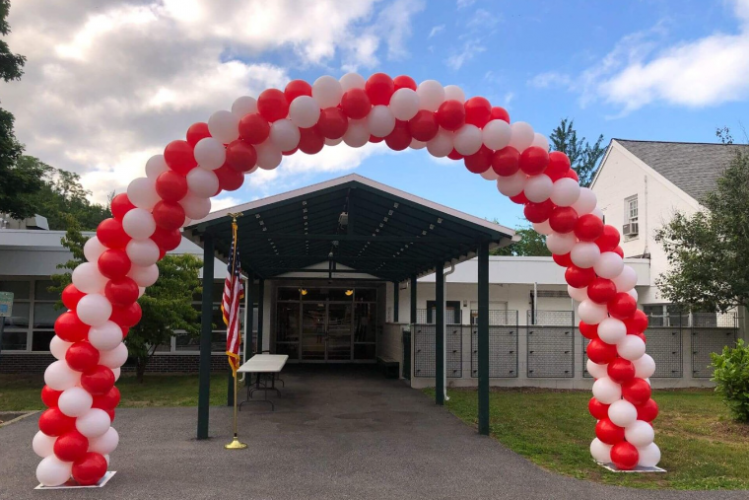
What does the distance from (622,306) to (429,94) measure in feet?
10.7

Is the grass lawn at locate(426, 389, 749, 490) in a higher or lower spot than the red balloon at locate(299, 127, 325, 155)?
lower

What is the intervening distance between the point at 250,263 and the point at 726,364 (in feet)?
29.7

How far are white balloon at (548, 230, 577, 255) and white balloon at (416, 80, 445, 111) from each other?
209cm

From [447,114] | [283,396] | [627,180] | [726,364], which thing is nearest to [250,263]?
[283,396]

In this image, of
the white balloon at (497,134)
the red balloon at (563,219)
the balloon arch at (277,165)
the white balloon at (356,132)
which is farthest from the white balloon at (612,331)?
the white balloon at (356,132)

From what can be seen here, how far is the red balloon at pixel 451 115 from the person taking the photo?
6.53m

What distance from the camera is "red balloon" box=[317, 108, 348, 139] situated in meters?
6.31

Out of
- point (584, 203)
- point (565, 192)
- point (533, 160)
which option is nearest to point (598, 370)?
point (584, 203)

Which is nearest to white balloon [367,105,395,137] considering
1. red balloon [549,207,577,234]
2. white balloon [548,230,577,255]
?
red balloon [549,207,577,234]

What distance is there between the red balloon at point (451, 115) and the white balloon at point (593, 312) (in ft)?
8.47

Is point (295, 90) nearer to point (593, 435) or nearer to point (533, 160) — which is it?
point (533, 160)

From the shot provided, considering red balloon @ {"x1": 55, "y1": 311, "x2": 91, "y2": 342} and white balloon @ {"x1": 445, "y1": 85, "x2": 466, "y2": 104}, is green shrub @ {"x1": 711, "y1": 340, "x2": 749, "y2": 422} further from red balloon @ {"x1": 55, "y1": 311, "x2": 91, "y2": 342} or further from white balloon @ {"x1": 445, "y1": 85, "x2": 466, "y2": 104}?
red balloon @ {"x1": 55, "y1": 311, "x2": 91, "y2": 342}

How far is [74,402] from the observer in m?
5.78

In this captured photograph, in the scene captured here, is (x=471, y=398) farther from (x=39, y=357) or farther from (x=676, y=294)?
(x=39, y=357)
